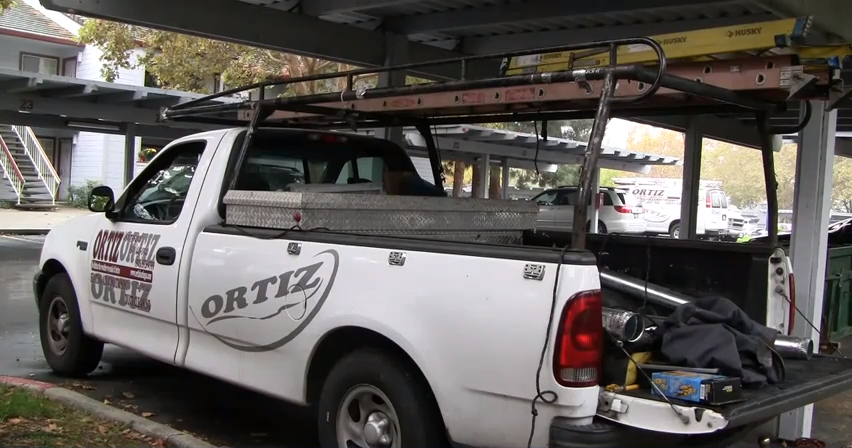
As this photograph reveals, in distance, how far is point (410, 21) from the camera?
10.3 m

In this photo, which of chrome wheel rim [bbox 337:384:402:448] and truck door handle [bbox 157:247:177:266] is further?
truck door handle [bbox 157:247:177:266]

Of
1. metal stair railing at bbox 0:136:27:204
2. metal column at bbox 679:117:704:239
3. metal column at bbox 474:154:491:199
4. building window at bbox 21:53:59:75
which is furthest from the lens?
building window at bbox 21:53:59:75

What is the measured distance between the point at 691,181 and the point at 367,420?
1101 cm

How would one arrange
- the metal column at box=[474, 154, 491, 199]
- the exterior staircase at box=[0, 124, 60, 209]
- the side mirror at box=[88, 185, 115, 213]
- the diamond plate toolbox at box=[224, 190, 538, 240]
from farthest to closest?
the exterior staircase at box=[0, 124, 60, 209]
the metal column at box=[474, 154, 491, 199]
the side mirror at box=[88, 185, 115, 213]
the diamond plate toolbox at box=[224, 190, 538, 240]

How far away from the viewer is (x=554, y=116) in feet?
17.5

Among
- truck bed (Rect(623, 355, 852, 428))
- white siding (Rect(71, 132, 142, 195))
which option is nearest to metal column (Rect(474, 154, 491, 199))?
white siding (Rect(71, 132, 142, 195))

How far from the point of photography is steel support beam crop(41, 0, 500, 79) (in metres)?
8.59

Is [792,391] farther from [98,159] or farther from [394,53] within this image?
[98,159]

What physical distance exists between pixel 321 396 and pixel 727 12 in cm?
691

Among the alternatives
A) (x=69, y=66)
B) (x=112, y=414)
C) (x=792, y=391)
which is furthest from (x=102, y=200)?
(x=69, y=66)

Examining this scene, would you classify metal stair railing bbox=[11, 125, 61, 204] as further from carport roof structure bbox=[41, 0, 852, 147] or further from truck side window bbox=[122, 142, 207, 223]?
truck side window bbox=[122, 142, 207, 223]

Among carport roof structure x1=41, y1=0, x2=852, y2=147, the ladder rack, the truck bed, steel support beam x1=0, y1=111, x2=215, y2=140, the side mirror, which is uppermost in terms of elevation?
carport roof structure x1=41, y1=0, x2=852, y2=147

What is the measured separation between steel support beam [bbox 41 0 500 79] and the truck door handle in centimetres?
425

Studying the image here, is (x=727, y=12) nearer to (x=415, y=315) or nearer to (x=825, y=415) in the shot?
(x=825, y=415)
